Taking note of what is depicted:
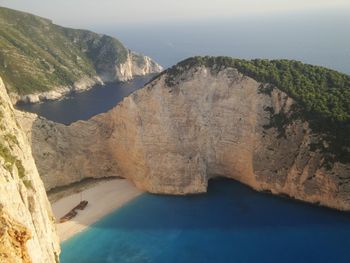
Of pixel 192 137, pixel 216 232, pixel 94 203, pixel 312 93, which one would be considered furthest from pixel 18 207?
pixel 312 93

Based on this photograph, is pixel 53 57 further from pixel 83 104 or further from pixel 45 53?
pixel 83 104

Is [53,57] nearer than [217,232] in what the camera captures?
No

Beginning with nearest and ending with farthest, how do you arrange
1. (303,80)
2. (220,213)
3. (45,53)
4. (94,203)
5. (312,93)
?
(220,213)
(312,93)
(94,203)
(303,80)
(45,53)

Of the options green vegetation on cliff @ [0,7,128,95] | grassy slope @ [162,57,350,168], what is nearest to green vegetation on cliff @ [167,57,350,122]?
grassy slope @ [162,57,350,168]

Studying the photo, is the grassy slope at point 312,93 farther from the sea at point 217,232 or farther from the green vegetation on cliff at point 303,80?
the sea at point 217,232

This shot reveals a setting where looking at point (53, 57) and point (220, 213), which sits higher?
point (53, 57)
